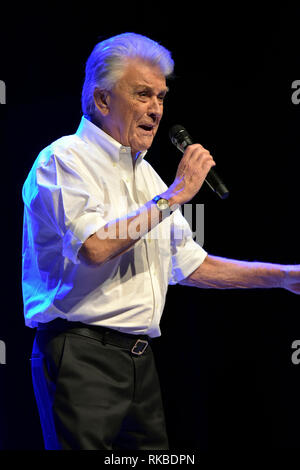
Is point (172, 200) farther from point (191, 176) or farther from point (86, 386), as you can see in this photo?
point (86, 386)

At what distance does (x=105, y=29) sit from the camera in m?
2.57

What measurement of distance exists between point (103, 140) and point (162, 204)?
34cm

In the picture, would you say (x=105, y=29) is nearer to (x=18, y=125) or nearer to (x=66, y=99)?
(x=66, y=99)

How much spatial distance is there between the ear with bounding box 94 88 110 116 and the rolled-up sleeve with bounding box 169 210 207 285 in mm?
443

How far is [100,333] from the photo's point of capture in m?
1.60

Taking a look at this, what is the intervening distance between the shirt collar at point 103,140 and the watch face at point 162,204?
290mm

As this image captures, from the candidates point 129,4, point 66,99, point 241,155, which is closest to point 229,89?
point 241,155

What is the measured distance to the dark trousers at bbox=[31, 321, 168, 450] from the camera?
1517 millimetres

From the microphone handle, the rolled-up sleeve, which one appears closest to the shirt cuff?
the rolled-up sleeve

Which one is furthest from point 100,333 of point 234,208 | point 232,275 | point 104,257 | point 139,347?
point 234,208

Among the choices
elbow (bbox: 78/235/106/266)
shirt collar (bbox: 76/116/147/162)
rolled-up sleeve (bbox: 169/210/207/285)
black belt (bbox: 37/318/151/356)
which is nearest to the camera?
elbow (bbox: 78/235/106/266)

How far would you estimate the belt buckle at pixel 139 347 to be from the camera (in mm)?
1659

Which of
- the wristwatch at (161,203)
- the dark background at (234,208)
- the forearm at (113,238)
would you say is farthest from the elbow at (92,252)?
the dark background at (234,208)

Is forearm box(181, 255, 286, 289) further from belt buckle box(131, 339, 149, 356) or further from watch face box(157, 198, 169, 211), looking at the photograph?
watch face box(157, 198, 169, 211)
